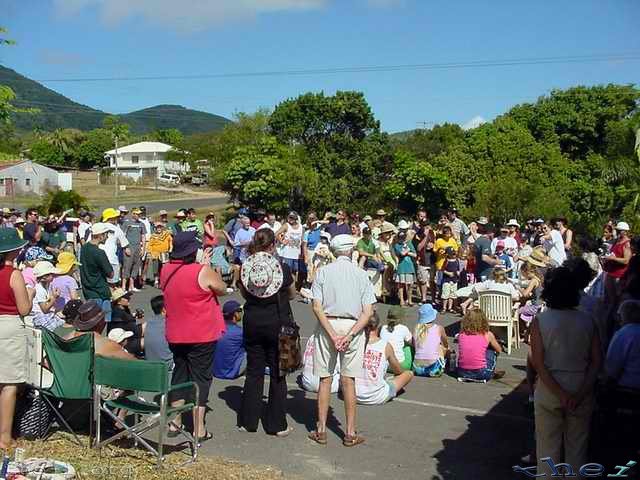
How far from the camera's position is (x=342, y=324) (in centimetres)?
664

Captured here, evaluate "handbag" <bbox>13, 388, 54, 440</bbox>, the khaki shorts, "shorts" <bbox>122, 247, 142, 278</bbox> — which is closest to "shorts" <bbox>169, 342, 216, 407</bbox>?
the khaki shorts

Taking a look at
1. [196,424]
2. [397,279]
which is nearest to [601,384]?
[196,424]

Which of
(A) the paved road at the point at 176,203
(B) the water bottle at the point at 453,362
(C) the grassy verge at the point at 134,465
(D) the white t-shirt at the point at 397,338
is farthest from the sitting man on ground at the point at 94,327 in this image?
(A) the paved road at the point at 176,203

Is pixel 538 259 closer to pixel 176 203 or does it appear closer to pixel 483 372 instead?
pixel 483 372

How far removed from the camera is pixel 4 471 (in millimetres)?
5348

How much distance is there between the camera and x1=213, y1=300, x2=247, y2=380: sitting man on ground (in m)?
8.89

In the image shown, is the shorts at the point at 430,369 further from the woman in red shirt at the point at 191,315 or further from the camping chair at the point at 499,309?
the woman in red shirt at the point at 191,315

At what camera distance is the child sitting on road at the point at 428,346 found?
939 centimetres

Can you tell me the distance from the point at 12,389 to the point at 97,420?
2.58ft

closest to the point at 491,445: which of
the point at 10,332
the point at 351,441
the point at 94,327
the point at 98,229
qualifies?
the point at 351,441

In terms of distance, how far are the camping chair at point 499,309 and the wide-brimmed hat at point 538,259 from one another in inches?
Answer: 55.9

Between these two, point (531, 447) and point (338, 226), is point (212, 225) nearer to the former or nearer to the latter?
point (338, 226)

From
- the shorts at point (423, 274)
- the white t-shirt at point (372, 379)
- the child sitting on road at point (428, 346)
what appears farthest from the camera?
the shorts at point (423, 274)

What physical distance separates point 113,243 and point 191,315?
26.8 ft
